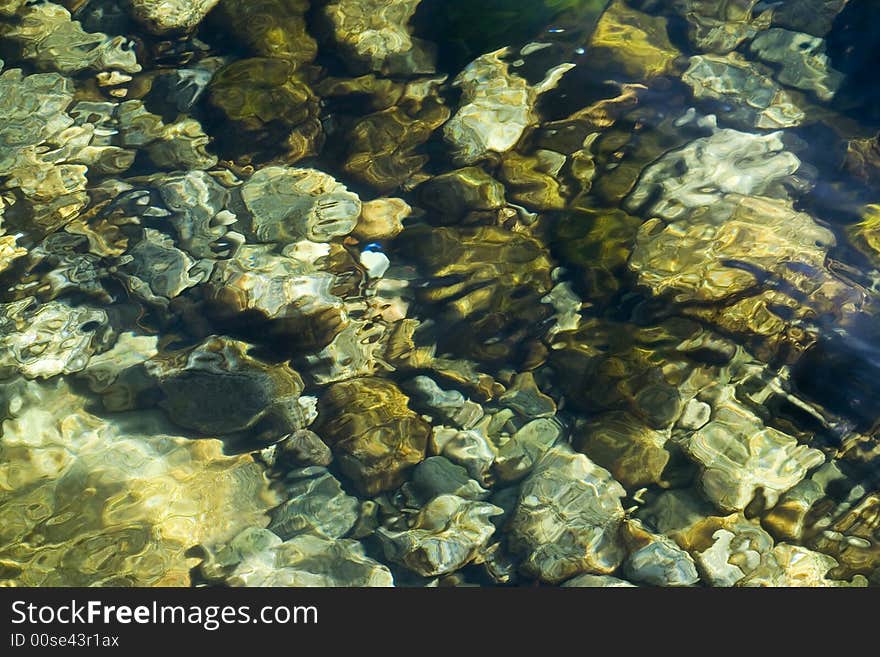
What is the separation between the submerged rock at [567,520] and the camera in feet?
9.02

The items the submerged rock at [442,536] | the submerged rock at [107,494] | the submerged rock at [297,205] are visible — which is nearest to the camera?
the submerged rock at [107,494]

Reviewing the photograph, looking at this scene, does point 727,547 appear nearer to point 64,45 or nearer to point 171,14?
point 171,14

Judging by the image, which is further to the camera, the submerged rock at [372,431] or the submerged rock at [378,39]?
the submerged rock at [378,39]

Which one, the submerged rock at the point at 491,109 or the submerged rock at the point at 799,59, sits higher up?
the submerged rock at the point at 799,59

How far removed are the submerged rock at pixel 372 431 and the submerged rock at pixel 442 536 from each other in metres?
0.18

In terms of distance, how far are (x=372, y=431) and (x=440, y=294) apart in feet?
2.26

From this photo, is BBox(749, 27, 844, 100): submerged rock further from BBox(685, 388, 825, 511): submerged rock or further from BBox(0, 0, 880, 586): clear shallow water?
BBox(685, 388, 825, 511): submerged rock

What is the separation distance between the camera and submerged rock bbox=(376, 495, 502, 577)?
109 inches

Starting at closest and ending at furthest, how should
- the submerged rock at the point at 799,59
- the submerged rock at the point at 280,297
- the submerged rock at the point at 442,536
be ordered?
the submerged rock at the point at 442,536 < the submerged rock at the point at 280,297 < the submerged rock at the point at 799,59

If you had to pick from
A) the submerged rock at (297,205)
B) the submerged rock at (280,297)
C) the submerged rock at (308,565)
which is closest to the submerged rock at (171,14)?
the submerged rock at (297,205)

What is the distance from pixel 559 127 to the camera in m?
3.83

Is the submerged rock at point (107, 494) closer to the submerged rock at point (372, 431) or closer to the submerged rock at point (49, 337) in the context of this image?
the submerged rock at point (49, 337)

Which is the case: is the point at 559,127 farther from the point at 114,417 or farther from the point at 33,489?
the point at 33,489

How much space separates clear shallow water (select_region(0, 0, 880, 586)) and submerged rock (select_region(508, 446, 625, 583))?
0.01 meters
